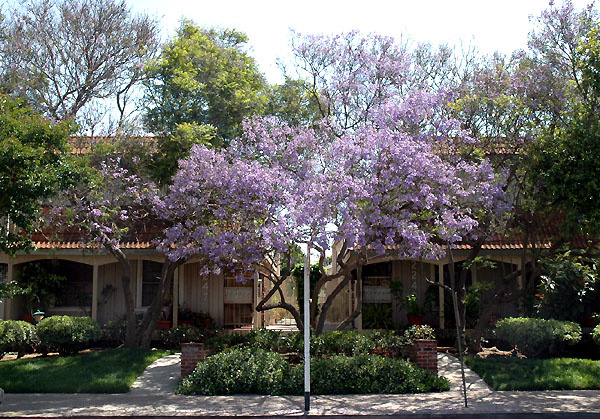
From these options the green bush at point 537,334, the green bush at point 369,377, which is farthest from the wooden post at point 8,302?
the green bush at point 537,334

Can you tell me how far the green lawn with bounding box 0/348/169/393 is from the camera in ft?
39.4

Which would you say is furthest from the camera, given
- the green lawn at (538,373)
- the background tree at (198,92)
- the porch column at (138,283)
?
the porch column at (138,283)

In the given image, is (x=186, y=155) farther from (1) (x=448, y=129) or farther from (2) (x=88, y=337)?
(1) (x=448, y=129)

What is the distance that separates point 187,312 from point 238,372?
691cm

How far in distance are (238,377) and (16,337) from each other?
6.53 m

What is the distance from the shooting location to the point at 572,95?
13.5 meters

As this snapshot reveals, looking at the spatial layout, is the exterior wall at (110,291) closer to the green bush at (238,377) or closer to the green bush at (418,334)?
the green bush at (238,377)

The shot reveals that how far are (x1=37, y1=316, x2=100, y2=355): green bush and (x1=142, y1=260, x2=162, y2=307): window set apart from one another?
354 centimetres

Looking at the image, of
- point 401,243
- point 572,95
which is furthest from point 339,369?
point 572,95

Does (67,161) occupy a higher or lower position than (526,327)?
higher

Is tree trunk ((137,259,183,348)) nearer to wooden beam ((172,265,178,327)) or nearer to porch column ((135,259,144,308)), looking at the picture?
wooden beam ((172,265,178,327))

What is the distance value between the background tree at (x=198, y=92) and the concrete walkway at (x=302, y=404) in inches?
268

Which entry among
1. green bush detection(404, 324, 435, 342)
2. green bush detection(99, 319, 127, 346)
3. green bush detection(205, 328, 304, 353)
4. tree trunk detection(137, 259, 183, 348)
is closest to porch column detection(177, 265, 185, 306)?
green bush detection(99, 319, 127, 346)

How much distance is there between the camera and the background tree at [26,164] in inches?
427
